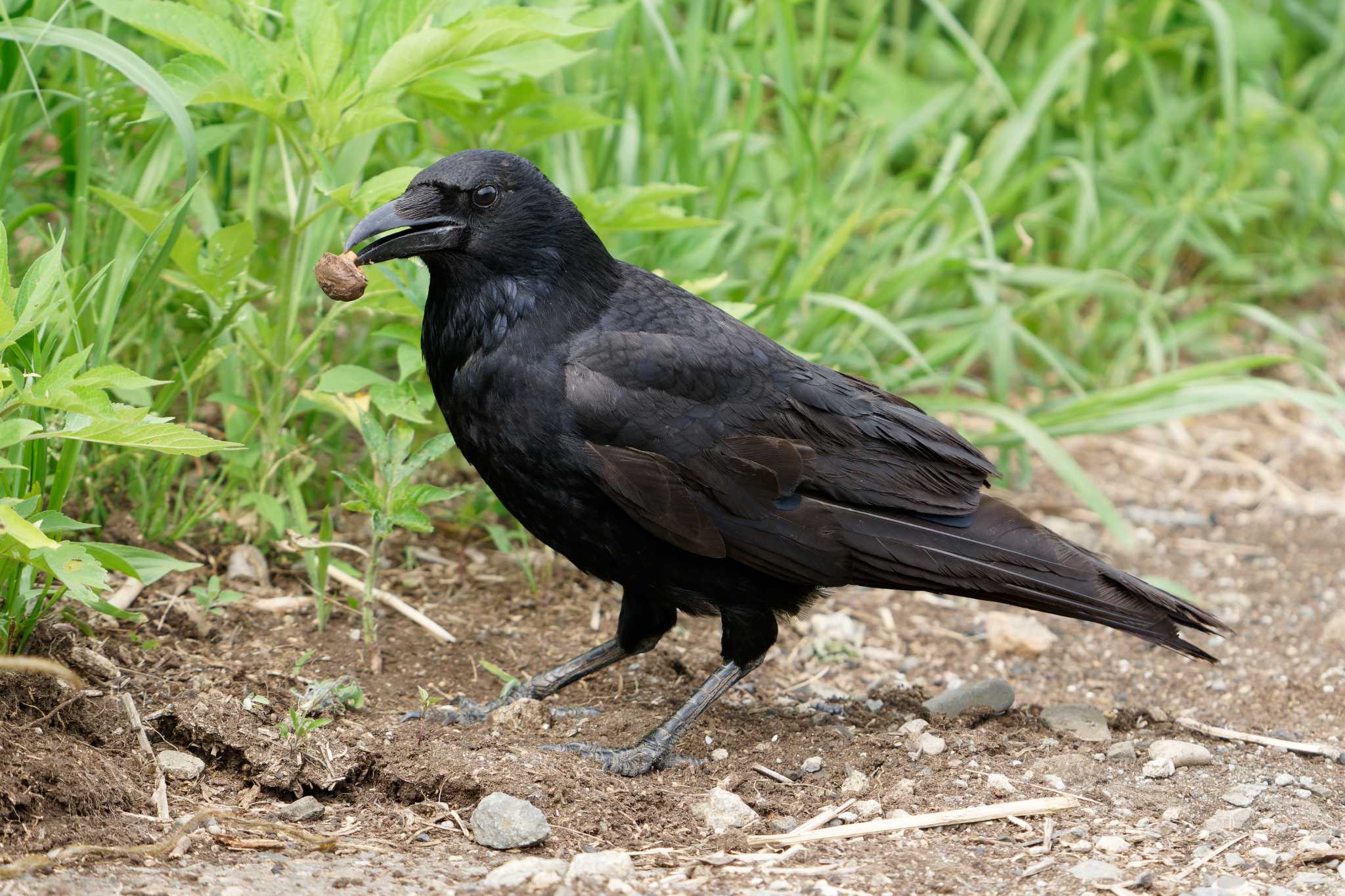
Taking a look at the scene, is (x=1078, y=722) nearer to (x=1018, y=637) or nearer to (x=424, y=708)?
(x=1018, y=637)

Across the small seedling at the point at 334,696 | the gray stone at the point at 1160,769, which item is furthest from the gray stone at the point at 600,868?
the gray stone at the point at 1160,769

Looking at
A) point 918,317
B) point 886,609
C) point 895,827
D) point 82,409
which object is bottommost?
point 886,609

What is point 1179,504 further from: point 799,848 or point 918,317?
point 799,848

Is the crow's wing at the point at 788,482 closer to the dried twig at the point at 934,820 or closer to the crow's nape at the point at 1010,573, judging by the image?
the crow's nape at the point at 1010,573

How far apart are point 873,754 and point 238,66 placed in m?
2.05

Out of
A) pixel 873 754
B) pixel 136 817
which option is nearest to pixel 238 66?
pixel 136 817

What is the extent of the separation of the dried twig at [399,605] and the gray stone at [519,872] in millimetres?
1114

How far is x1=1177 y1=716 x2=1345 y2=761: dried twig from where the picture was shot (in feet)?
10.6

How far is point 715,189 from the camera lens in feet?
14.6

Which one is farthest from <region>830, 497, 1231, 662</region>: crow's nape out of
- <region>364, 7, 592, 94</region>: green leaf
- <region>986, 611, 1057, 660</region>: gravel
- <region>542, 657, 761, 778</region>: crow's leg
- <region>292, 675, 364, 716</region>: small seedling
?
<region>364, 7, 592, 94</region>: green leaf

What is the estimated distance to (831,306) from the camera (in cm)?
430

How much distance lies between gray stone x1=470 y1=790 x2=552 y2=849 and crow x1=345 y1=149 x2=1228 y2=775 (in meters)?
0.47

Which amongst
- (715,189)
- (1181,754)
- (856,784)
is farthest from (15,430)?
(715,189)

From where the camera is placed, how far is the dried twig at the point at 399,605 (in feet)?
11.7
